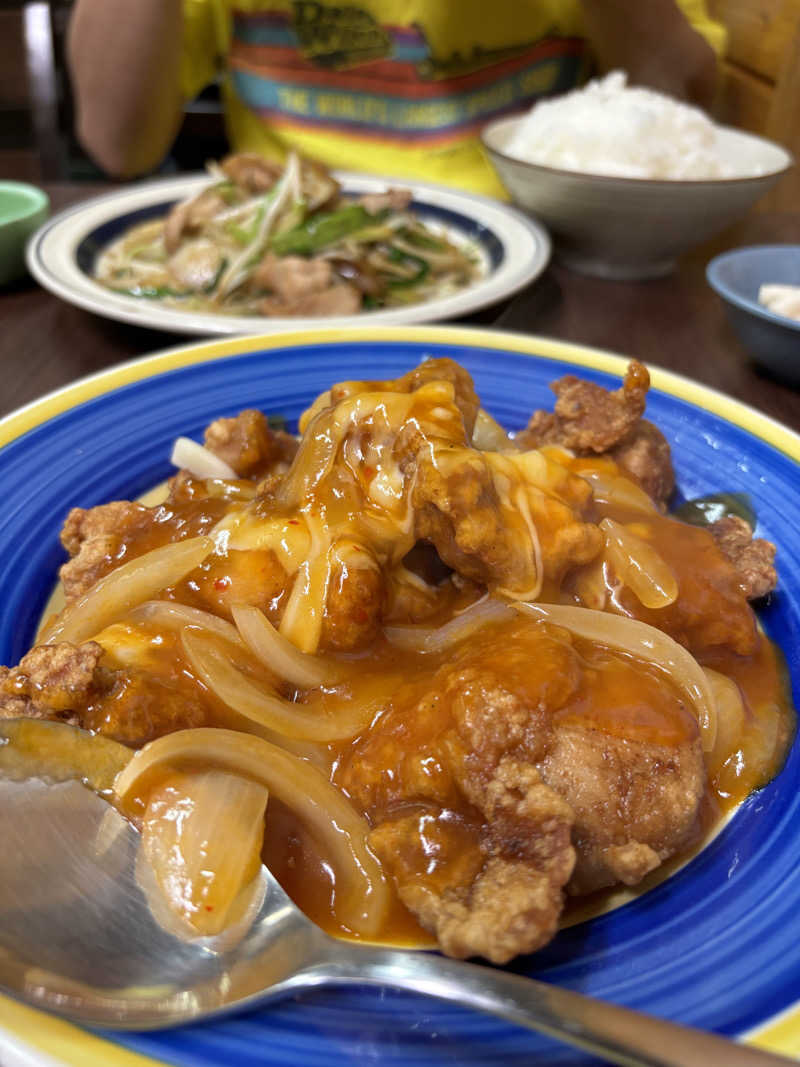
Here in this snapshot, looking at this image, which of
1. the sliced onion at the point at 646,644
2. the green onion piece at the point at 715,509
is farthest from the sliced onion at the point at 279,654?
the green onion piece at the point at 715,509

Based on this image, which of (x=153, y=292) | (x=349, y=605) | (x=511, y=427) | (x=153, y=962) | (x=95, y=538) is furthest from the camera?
(x=153, y=292)

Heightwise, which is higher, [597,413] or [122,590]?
[597,413]

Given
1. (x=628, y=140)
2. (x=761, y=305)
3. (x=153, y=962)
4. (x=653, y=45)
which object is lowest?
(x=153, y=962)

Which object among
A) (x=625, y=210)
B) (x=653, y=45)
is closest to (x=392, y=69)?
(x=653, y=45)

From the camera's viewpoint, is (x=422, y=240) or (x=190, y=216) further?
(x=190, y=216)

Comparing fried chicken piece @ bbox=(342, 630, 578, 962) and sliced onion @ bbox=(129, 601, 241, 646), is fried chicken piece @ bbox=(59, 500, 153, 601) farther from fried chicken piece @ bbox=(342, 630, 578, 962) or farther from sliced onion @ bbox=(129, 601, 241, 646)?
fried chicken piece @ bbox=(342, 630, 578, 962)

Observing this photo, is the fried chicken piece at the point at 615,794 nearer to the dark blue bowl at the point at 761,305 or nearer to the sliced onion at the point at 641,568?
the sliced onion at the point at 641,568

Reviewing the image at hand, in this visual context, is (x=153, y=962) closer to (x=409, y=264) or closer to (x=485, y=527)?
(x=485, y=527)
